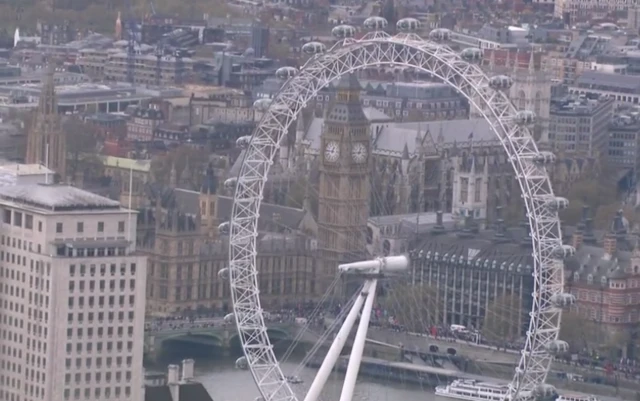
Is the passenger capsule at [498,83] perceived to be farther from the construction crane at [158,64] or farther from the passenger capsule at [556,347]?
A: the construction crane at [158,64]

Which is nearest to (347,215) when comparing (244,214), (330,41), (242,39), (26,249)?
(244,214)

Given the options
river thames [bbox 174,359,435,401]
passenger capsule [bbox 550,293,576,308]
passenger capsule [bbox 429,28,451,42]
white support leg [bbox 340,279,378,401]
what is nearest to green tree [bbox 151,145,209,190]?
river thames [bbox 174,359,435,401]

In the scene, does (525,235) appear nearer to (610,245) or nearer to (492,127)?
(610,245)

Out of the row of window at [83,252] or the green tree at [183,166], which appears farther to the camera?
the green tree at [183,166]

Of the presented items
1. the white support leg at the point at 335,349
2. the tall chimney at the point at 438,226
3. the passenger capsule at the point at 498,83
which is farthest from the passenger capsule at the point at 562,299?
the tall chimney at the point at 438,226

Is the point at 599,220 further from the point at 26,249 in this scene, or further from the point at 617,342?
the point at 26,249

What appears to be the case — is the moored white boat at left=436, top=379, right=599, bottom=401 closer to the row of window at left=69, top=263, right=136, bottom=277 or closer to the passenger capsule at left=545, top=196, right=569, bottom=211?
the passenger capsule at left=545, top=196, right=569, bottom=211
